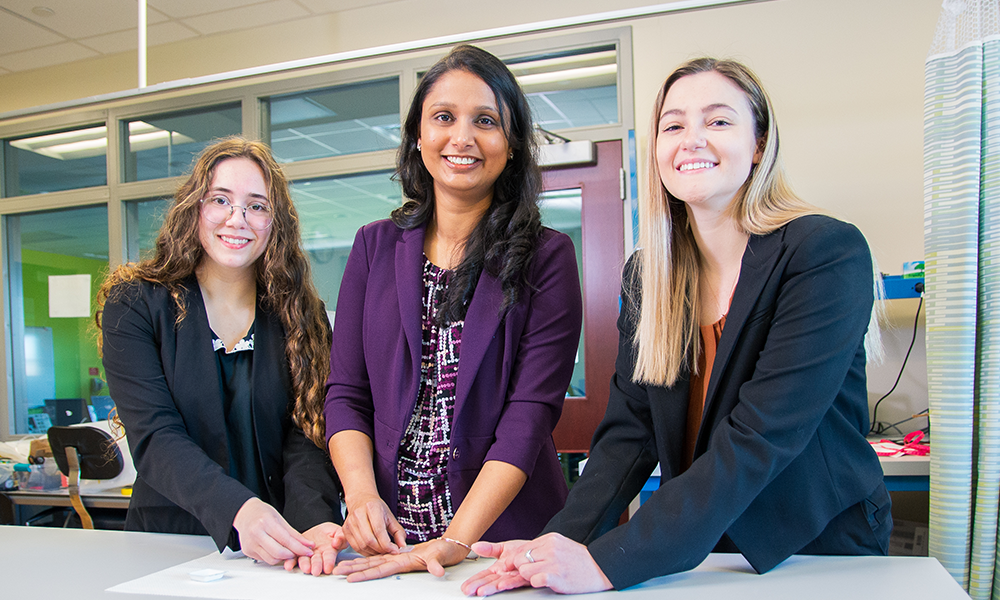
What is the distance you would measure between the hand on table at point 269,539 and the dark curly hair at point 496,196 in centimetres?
43

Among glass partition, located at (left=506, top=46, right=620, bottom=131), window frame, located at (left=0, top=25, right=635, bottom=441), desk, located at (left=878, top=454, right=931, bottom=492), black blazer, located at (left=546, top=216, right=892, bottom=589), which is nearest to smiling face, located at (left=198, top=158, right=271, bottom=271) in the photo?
black blazer, located at (left=546, top=216, right=892, bottom=589)

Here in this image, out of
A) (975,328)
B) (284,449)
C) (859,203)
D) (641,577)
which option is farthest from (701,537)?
(859,203)

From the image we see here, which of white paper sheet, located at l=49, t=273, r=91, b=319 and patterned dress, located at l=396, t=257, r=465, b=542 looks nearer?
patterned dress, located at l=396, t=257, r=465, b=542

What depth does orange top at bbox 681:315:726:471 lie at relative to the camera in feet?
3.76

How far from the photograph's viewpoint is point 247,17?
382 centimetres

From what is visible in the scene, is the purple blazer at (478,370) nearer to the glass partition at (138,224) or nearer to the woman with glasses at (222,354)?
the woman with glasses at (222,354)

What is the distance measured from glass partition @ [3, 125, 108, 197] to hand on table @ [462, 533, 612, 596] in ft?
14.5

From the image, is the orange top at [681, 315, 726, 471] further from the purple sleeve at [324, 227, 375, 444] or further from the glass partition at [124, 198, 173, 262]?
the glass partition at [124, 198, 173, 262]

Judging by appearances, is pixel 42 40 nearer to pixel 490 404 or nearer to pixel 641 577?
pixel 490 404

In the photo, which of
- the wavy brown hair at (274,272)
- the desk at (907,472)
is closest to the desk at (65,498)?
the wavy brown hair at (274,272)

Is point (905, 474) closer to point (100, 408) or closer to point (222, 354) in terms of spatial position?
point (222, 354)

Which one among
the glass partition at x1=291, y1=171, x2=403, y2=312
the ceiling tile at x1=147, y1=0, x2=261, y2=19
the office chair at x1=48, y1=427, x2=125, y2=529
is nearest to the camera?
the office chair at x1=48, y1=427, x2=125, y2=529

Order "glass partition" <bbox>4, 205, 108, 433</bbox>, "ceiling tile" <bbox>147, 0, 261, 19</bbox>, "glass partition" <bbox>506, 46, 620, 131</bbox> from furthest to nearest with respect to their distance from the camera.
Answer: "glass partition" <bbox>4, 205, 108, 433</bbox> < "ceiling tile" <bbox>147, 0, 261, 19</bbox> < "glass partition" <bbox>506, 46, 620, 131</bbox>

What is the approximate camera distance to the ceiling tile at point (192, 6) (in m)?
3.66
